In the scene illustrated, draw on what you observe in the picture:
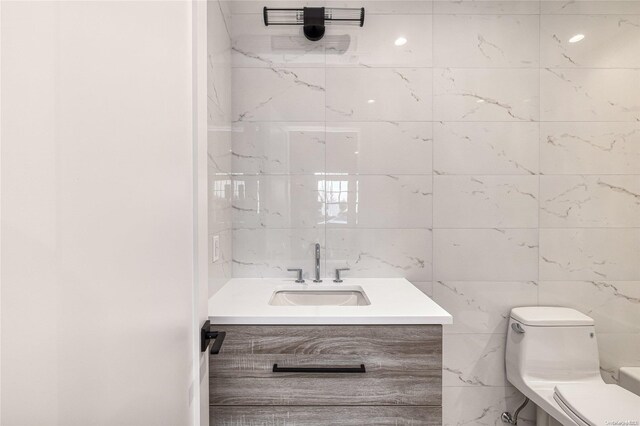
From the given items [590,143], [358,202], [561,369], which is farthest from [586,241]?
[358,202]

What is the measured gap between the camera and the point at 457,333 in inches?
74.9

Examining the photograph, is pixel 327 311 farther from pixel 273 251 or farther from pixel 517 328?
pixel 517 328

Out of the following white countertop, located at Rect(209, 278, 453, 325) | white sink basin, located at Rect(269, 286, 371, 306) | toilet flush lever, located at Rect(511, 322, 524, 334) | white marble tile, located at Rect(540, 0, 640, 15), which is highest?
white marble tile, located at Rect(540, 0, 640, 15)

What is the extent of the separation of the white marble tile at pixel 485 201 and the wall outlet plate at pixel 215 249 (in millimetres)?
1122

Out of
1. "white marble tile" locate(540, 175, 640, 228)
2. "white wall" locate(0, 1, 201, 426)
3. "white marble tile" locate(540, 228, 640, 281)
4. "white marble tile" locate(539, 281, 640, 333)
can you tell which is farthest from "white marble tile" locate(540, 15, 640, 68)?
"white wall" locate(0, 1, 201, 426)

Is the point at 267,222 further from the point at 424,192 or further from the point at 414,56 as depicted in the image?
the point at 414,56

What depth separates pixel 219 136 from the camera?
1.60m

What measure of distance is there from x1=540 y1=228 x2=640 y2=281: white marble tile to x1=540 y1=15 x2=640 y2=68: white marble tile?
0.90 meters

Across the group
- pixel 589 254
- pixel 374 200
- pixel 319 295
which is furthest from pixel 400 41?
pixel 589 254

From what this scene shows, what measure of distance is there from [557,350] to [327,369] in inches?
49.0

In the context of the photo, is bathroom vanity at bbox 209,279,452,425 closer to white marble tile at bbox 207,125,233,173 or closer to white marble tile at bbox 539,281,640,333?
white marble tile at bbox 207,125,233,173

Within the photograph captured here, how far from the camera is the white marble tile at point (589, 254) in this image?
6.18ft

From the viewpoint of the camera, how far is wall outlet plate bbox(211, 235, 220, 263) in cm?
146

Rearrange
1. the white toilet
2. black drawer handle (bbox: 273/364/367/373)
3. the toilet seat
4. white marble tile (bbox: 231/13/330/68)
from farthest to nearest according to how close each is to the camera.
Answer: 1. white marble tile (bbox: 231/13/330/68)
2. the white toilet
3. the toilet seat
4. black drawer handle (bbox: 273/364/367/373)
